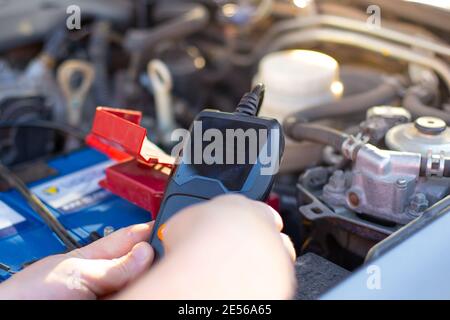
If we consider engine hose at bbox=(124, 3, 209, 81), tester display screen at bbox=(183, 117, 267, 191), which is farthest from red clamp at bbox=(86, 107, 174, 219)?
engine hose at bbox=(124, 3, 209, 81)

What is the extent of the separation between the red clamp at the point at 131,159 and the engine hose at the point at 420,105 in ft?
1.70

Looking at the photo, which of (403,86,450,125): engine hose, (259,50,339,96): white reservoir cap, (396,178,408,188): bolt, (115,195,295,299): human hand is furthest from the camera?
(259,50,339,96): white reservoir cap

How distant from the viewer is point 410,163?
3.00ft

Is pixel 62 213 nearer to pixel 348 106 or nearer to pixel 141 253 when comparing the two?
pixel 141 253

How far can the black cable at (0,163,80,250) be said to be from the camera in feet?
3.23

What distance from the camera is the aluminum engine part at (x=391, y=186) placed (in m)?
0.92

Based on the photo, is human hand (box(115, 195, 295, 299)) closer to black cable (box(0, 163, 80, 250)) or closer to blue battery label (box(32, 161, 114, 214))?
black cable (box(0, 163, 80, 250))

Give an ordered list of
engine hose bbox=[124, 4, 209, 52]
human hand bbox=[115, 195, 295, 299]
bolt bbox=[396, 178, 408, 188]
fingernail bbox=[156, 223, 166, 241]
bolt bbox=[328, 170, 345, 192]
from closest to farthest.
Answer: human hand bbox=[115, 195, 295, 299] < fingernail bbox=[156, 223, 166, 241] < bolt bbox=[396, 178, 408, 188] < bolt bbox=[328, 170, 345, 192] < engine hose bbox=[124, 4, 209, 52]

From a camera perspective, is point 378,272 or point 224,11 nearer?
point 378,272

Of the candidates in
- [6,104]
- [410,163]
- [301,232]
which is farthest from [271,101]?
[6,104]

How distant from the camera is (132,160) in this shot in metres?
1.13

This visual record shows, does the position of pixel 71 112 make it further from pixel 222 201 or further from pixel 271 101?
pixel 222 201

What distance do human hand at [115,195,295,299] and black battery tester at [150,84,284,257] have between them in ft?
0.49
